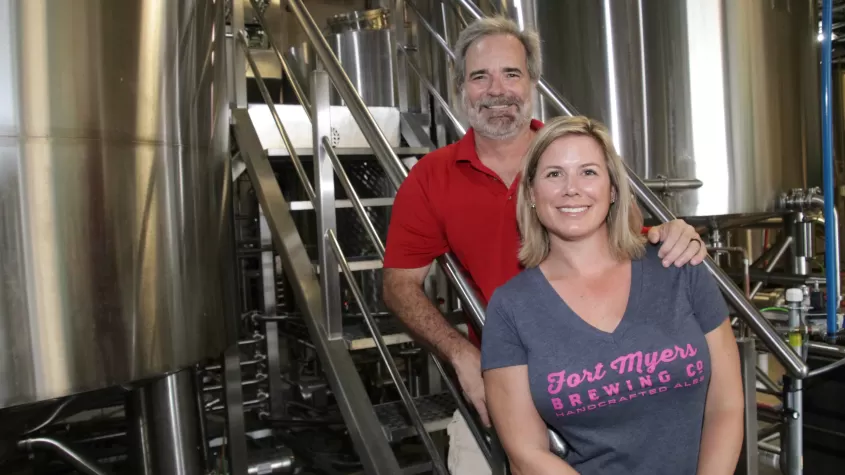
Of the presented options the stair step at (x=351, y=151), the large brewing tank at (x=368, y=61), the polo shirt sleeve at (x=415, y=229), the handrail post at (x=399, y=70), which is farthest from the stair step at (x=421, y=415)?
the large brewing tank at (x=368, y=61)

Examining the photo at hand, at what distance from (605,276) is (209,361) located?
49.9 inches

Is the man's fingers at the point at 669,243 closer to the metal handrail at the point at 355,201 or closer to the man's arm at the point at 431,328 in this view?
the man's arm at the point at 431,328

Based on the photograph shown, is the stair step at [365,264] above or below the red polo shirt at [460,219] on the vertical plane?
below

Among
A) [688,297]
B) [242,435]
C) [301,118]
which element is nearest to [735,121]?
[301,118]

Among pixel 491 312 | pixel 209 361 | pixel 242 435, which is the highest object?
pixel 491 312

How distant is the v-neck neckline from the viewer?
4.02ft

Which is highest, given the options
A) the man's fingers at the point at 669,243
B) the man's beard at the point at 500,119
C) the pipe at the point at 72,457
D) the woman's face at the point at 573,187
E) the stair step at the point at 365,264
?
the man's beard at the point at 500,119

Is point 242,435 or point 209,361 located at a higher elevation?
point 209,361

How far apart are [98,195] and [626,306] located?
120cm

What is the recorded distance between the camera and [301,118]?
2926mm

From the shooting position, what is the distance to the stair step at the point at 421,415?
6.51ft

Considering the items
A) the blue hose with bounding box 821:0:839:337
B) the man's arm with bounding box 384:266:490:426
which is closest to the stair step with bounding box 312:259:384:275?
the man's arm with bounding box 384:266:490:426

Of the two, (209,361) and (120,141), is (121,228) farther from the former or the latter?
(209,361)

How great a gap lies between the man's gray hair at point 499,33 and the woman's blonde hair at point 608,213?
477 millimetres
